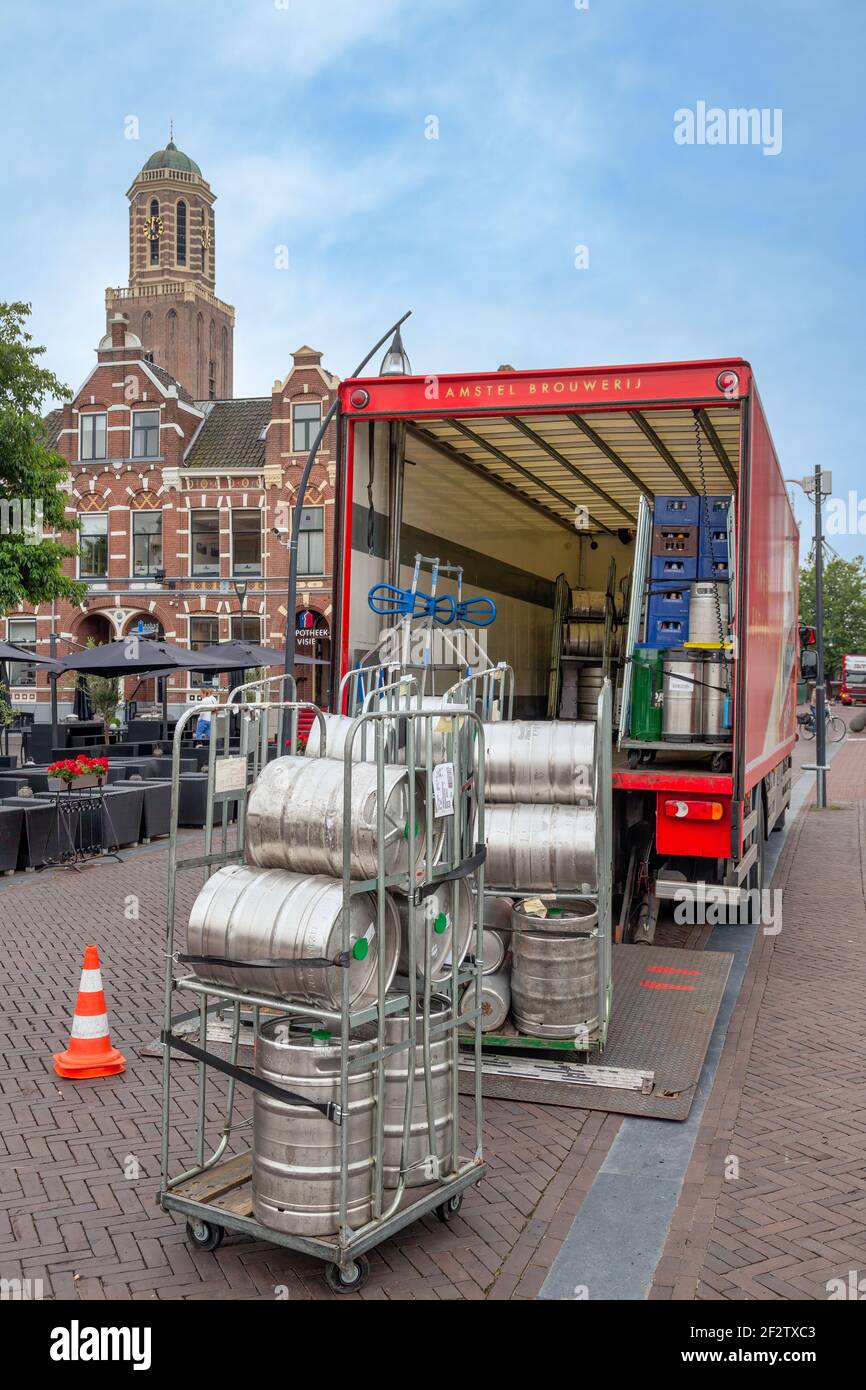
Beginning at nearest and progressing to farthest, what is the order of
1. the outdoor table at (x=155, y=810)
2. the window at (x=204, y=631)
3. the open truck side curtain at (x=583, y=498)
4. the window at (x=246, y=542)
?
the open truck side curtain at (x=583, y=498) → the outdoor table at (x=155, y=810) → the window at (x=246, y=542) → the window at (x=204, y=631)

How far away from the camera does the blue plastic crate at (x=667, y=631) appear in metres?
9.25

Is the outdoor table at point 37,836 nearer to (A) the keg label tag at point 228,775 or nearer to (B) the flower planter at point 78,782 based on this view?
(B) the flower planter at point 78,782

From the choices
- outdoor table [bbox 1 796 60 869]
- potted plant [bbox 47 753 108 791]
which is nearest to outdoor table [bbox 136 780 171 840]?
potted plant [bbox 47 753 108 791]

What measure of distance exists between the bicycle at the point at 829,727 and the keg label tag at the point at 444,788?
28.7m

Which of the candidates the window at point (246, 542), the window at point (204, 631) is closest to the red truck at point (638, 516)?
the window at point (246, 542)

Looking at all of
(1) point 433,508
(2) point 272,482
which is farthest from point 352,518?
(2) point 272,482

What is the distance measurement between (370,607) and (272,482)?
31.3 meters

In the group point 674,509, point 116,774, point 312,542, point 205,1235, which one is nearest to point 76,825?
point 116,774

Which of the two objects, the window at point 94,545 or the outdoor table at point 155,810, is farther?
the window at point 94,545

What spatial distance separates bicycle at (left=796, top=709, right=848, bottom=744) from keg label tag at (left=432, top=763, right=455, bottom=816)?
28.7 metres

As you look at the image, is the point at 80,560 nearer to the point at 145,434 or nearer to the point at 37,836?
the point at 145,434

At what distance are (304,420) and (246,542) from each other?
4.60 m
